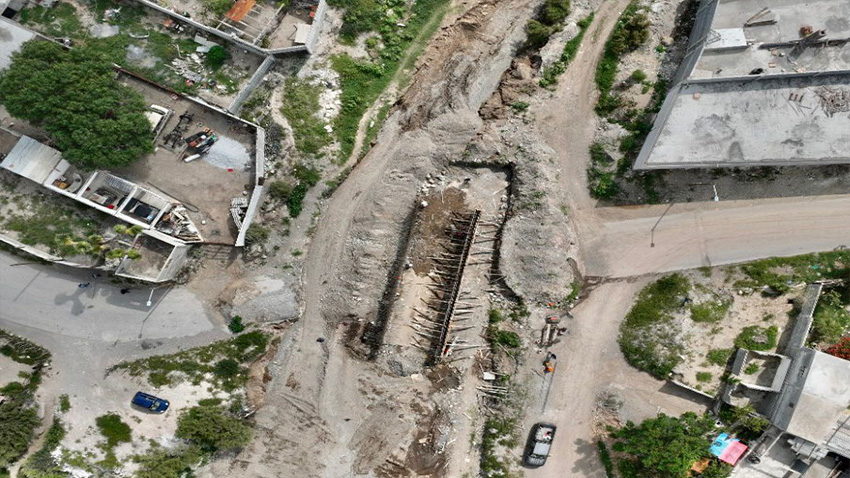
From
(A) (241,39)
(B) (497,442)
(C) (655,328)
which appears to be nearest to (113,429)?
(B) (497,442)

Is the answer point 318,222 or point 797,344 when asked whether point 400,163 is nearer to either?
point 318,222

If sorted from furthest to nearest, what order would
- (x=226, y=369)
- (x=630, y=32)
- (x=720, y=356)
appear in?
(x=226, y=369) < (x=630, y=32) < (x=720, y=356)

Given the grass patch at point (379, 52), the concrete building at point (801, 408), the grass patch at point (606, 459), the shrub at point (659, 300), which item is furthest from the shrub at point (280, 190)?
the concrete building at point (801, 408)

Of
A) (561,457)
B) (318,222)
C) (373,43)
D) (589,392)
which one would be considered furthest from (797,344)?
(373,43)

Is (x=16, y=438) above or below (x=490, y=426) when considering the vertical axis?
below

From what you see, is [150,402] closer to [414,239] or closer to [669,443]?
Result: [414,239]
